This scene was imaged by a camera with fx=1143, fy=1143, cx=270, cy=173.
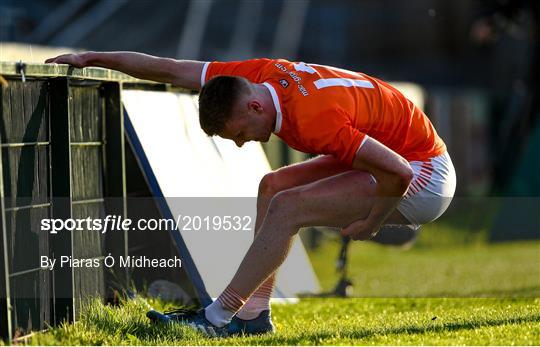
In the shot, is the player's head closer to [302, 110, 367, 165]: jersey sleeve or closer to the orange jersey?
the orange jersey

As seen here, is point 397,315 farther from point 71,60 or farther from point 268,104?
point 71,60

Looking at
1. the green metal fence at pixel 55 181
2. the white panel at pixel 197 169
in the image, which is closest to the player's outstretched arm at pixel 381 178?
the white panel at pixel 197 169

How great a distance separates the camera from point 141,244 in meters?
7.26

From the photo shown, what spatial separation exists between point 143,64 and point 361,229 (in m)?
1.47

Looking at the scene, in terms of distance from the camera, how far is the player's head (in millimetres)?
5473

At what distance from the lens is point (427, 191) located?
6043 mm

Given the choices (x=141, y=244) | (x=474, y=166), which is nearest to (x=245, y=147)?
(x=141, y=244)

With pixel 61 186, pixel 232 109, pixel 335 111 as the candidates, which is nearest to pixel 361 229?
pixel 335 111

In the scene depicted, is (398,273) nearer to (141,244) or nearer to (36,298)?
(141,244)

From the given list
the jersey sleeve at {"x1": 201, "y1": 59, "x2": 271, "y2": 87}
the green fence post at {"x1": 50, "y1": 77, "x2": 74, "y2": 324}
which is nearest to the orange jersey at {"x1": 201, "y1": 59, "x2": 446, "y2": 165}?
the jersey sleeve at {"x1": 201, "y1": 59, "x2": 271, "y2": 87}

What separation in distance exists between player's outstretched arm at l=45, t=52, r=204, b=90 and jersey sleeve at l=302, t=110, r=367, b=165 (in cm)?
91

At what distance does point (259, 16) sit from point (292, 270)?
56.4 feet

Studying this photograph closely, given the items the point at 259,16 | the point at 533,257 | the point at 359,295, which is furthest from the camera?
the point at 259,16

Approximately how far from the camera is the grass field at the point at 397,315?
568cm
